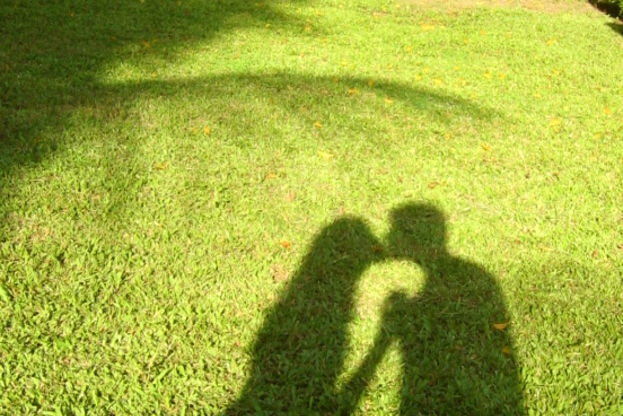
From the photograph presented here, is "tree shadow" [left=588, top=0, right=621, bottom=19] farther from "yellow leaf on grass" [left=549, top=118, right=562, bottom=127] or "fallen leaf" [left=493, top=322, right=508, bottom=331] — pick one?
"fallen leaf" [left=493, top=322, right=508, bottom=331]

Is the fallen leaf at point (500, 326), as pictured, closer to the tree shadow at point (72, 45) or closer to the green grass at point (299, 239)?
the green grass at point (299, 239)

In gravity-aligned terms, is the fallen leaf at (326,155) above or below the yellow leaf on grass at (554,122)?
above

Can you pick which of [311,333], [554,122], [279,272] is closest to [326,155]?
[279,272]

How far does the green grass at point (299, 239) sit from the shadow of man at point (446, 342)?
0.04 feet

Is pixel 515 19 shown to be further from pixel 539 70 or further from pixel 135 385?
pixel 135 385

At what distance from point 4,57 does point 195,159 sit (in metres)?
3.61

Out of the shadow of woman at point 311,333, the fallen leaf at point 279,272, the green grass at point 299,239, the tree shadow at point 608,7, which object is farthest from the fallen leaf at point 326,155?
the tree shadow at point 608,7

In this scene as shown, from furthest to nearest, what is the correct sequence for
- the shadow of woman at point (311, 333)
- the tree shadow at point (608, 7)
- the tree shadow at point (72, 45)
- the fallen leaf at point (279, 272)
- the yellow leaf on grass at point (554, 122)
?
the tree shadow at point (608, 7) → the yellow leaf on grass at point (554, 122) → the tree shadow at point (72, 45) → the fallen leaf at point (279, 272) → the shadow of woman at point (311, 333)

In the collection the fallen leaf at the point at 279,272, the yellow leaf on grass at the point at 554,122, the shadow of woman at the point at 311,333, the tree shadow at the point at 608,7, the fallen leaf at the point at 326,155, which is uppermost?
the shadow of woman at the point at 311,333

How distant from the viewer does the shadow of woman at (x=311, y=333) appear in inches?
110

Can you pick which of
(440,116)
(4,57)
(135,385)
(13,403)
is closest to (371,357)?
(135,385)

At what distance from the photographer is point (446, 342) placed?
10.4 ft

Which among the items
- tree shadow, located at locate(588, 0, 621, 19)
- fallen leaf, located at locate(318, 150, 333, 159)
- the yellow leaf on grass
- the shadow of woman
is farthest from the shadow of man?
tree shadow, located at locate(588, 0, 621, 19)

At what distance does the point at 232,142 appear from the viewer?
5094 mm
